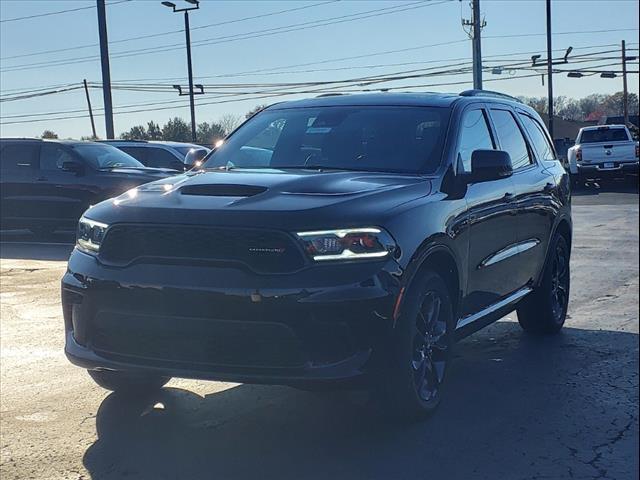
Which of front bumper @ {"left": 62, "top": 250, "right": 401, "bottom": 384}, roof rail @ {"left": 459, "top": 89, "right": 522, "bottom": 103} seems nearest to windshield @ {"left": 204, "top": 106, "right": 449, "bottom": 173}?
roof rail @ {"left": 459, "top": 89, "right": 522, "bottom": 103}

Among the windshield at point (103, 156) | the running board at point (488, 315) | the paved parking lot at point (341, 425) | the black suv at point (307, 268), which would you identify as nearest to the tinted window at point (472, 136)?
the black suv at point (307, 268)

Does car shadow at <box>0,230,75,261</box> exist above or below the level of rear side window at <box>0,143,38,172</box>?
below

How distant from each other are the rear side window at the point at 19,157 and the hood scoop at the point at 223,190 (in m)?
9.94

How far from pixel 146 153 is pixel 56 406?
1235cm

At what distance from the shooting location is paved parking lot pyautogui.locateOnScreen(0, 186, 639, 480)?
3.88 meters

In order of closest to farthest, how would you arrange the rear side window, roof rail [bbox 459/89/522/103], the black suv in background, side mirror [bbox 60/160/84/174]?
roof rail [bbox 459/89/522/103] < side mirror [bbox 60/160/84/174] < the black suv in background < the rear side window

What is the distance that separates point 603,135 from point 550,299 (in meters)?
20.6

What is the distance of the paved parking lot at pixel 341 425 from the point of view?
3881 mm

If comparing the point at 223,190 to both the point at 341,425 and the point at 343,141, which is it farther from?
the point at 341,425

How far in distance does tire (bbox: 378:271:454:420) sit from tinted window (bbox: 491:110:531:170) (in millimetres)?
1813

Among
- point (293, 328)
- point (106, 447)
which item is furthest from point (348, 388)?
point (106, 447)

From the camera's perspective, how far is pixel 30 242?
1382 centimetres

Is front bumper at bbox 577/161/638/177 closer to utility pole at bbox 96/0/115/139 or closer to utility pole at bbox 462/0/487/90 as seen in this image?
utility pole at bbox 462/0/487/90

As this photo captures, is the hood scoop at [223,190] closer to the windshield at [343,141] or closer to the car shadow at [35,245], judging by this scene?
the windshield at [343,141]
